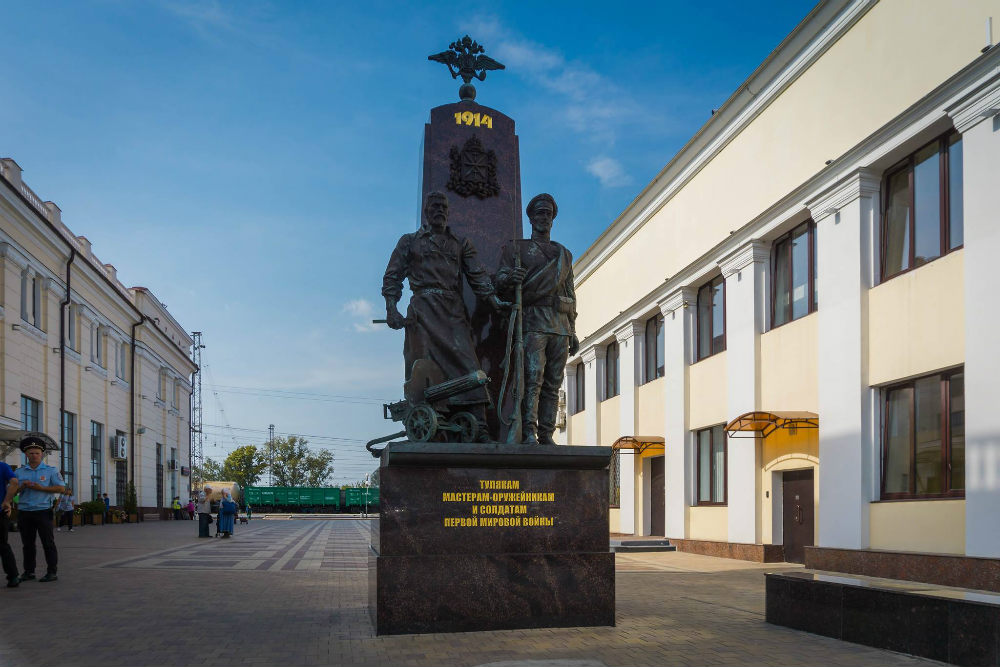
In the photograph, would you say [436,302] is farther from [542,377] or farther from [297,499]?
[297,499]

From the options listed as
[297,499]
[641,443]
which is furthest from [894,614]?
[297,499]

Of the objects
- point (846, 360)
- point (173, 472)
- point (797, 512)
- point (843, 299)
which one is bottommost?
point (173, 472)

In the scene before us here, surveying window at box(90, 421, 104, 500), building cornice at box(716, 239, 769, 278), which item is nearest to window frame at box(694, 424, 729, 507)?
building cornice at box(716, 239, 769, 278)

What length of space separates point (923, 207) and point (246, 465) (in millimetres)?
86714

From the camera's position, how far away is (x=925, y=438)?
13.7 m

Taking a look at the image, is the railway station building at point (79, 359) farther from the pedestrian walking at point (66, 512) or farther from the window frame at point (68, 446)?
the pedestrian walking at point (66, 512)

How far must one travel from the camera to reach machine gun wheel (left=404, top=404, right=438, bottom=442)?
27.8ft

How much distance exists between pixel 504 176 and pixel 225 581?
6612 mm

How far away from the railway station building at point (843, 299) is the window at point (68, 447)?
2188cm

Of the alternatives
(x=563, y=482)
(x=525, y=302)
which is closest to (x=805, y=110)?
(x=525, y=302)

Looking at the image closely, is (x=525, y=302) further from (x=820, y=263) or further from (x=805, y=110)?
(x=805, y=110)

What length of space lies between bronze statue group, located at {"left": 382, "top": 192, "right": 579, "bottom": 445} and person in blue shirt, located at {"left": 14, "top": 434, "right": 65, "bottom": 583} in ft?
16.9

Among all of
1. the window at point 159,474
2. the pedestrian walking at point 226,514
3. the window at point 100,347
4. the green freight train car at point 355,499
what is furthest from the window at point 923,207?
the green freight train car at point 355,499

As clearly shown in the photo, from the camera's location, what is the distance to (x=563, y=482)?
836 centimetres
